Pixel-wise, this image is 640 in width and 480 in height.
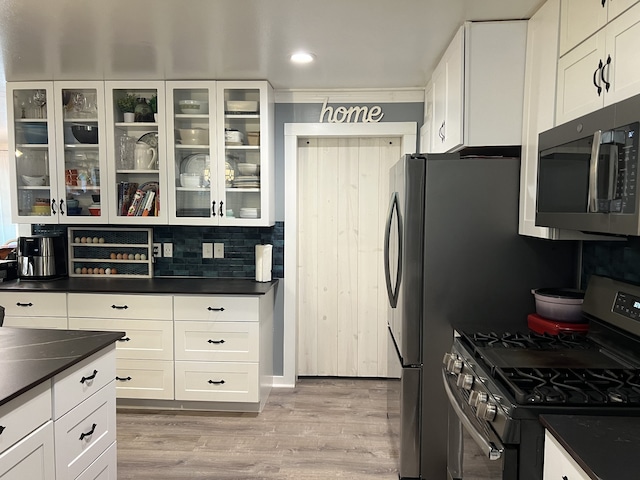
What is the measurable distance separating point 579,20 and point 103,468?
8.31 ft

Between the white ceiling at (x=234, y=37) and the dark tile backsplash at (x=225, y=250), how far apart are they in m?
1.12

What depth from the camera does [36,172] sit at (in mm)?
3471

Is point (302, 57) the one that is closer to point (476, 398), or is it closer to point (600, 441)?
point (476, 398)

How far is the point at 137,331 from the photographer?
3189 millimetres

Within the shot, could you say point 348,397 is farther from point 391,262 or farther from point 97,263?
point 97,263

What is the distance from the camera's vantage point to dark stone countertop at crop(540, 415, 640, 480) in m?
1.01

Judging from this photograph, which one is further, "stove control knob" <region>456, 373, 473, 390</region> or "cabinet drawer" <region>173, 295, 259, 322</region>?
"cabinet drawer" <region>173, 295, 259, 322</region>

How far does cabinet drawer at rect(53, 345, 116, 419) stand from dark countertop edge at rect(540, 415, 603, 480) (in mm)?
1559

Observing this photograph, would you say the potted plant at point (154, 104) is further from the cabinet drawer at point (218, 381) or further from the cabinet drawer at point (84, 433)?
the cabinet drawer at point (84, 433)

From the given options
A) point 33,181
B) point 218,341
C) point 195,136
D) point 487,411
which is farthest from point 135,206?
point 487,411

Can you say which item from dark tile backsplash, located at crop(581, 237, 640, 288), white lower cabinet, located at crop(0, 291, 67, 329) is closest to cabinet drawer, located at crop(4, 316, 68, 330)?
white lower cabinet, located at crop(0, 291, 67, 329)

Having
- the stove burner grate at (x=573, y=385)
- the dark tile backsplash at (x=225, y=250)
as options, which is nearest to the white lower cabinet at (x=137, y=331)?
the dark tile backsplash at (x=225, y=250)

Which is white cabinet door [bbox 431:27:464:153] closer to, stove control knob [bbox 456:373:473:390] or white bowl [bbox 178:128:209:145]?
stove control knob [bbox 456:373:473:390]

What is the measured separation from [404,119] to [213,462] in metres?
2.64
